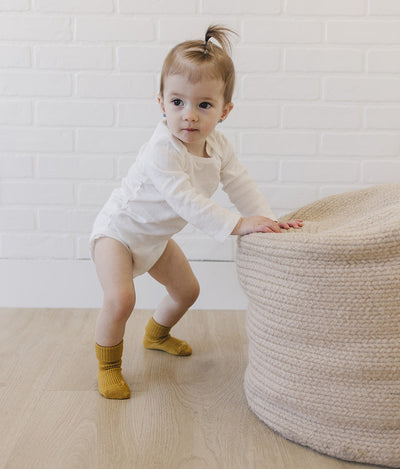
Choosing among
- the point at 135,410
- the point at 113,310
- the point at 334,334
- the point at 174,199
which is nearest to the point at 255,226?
the point at 174,199

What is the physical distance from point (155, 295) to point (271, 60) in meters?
0.89

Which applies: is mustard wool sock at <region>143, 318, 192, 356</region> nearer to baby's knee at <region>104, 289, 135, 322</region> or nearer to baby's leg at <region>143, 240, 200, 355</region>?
baby's leg at <region>143, 240, 200, 355</region>

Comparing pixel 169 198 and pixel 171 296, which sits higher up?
pixel 169 198

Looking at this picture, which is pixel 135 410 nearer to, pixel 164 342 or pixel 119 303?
pixel 119 303

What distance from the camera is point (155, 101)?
1926mm

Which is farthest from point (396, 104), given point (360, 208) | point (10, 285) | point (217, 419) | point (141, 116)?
point (10, 285)

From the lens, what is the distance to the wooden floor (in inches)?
45.1

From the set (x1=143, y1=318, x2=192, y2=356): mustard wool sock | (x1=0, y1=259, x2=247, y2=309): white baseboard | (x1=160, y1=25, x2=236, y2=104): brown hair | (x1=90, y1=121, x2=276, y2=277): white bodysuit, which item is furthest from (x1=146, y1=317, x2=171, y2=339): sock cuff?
(x1=160, y1=25, x2=236, y2=104): brown hair

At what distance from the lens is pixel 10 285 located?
2.04m

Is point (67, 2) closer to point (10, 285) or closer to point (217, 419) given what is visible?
point (10, 285)

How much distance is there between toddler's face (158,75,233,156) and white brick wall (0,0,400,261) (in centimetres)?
61

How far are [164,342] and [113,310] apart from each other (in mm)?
336

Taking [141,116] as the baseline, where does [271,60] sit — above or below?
above

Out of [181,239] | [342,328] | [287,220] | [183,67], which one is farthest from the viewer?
[181,239]
